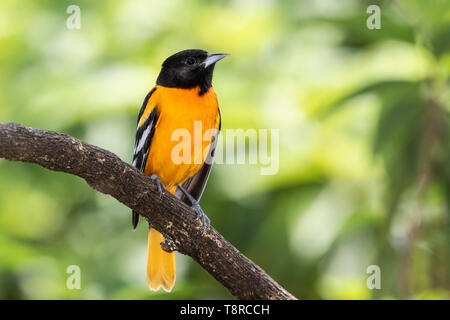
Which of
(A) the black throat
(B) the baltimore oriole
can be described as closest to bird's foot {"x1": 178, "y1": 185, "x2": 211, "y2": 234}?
(B) the baltimore oriole

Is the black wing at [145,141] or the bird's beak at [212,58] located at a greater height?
the bird's beak at [212,58]

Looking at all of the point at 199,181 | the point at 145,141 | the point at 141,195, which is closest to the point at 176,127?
the point at 145,141

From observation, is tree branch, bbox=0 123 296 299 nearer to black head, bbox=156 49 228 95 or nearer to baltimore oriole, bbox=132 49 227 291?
baltimore oriole, bbox=132 49 227 291

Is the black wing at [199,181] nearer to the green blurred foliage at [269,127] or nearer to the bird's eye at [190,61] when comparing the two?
the bird's eye at [190,61]

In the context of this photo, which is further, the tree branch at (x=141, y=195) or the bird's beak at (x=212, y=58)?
the bird's beak at (x=212, y=58)

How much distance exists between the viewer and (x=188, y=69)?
14.9 ft

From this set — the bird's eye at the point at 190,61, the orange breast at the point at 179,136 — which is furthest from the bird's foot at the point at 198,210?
the bird's eye at the point at 190,61

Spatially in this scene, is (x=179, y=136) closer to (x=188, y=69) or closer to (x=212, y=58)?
(x=188, y=69)

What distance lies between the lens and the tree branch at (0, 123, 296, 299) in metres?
3.11

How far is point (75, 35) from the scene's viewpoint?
298 inches

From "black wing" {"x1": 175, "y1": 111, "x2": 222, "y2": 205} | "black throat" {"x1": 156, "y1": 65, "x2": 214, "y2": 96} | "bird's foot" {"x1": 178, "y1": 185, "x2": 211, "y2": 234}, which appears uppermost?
"black throat" {"x1": 156, "y1": 65, "x2": 214, "y2": 96}

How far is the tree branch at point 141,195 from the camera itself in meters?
3.11

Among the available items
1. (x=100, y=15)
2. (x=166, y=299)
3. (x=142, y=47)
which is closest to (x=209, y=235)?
(x=166, y=299)

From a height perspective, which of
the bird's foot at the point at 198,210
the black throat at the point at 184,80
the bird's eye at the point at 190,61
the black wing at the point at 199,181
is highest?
the bird's eye at the point at 190,61
